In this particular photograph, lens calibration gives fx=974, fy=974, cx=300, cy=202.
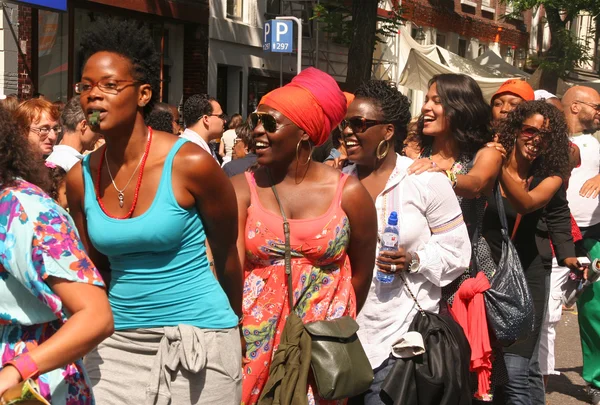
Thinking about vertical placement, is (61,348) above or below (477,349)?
above

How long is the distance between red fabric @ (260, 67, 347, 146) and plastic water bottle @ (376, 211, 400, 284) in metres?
0.58

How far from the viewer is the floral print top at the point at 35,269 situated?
8.84 ft

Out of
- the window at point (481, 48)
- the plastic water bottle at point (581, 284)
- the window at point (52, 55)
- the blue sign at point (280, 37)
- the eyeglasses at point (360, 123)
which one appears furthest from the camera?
the window at point (481, 48)

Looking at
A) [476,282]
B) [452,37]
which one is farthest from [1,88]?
[452,37]

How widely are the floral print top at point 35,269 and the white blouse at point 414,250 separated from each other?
2063mm

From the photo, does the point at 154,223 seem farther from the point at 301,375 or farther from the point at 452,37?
the point at 452,37

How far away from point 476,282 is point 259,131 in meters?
1.65

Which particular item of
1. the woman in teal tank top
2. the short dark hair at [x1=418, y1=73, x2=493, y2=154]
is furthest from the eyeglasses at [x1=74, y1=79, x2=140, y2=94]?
the short dark hair at [x1=418, y1=73, x2=493, y2=154]

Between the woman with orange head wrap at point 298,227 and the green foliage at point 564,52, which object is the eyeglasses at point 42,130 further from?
the green foliage at point 564,52

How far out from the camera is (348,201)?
4145 mm

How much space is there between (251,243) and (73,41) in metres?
14.4

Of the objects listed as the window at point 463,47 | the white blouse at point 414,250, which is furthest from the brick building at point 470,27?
the white blouse at point 414,250

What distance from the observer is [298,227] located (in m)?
4.04

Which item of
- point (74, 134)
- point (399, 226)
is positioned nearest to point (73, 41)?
point (74, 134)
